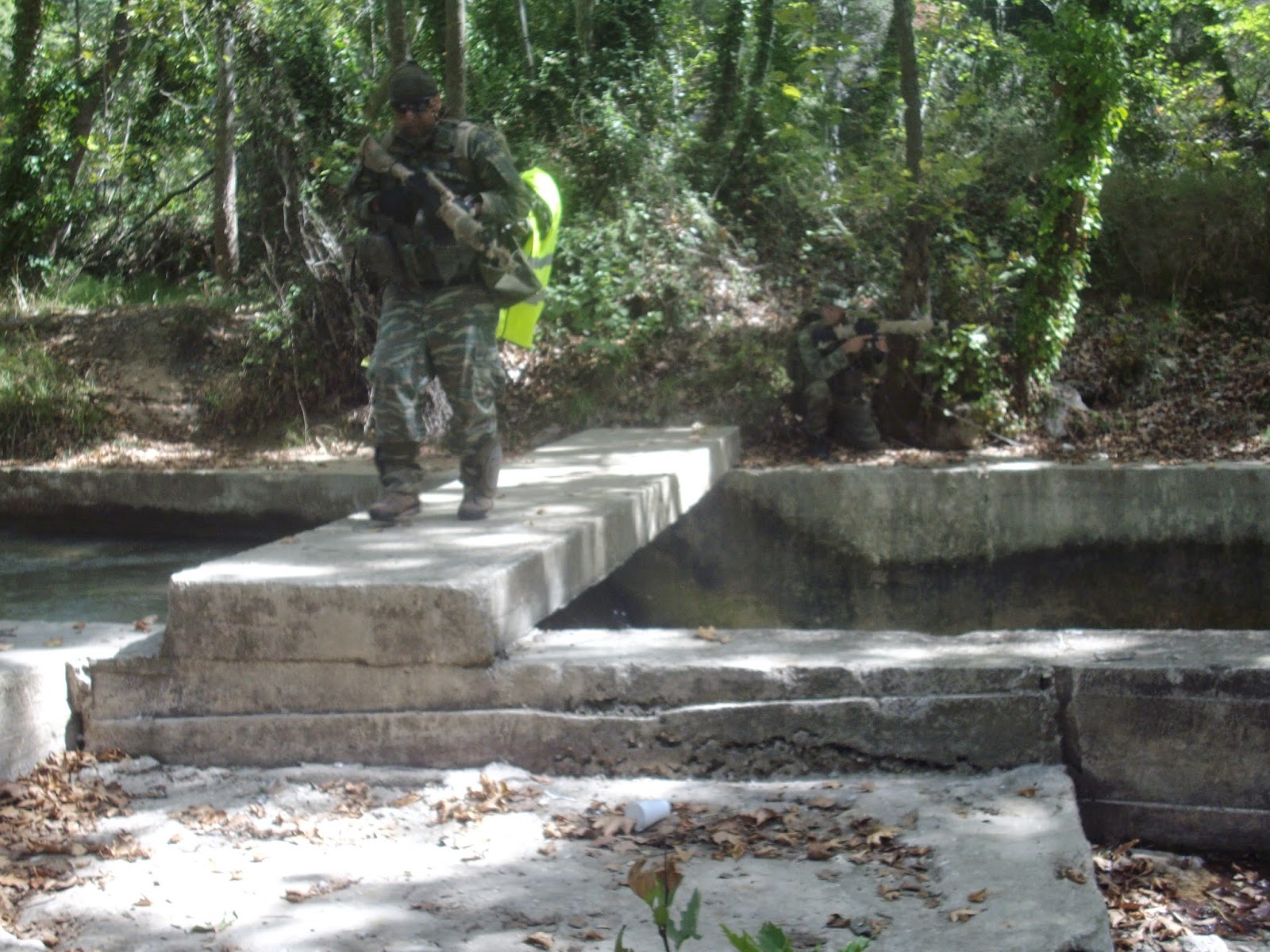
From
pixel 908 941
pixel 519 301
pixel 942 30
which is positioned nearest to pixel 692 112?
pixel 942 30

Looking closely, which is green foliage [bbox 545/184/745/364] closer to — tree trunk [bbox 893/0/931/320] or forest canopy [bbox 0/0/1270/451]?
forest canopy [bbox 0/0/1270/451]

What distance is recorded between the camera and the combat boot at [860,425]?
9156 mm

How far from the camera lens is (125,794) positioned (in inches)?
145

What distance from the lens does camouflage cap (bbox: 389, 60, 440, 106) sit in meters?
4.88

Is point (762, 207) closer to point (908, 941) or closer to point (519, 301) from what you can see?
point (519, 301)

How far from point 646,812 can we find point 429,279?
2.53m

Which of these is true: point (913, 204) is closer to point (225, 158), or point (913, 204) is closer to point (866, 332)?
point (866, 332)

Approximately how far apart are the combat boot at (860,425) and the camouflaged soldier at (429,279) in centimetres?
450

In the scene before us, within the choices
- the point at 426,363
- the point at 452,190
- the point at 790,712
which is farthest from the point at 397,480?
the point at 790,712

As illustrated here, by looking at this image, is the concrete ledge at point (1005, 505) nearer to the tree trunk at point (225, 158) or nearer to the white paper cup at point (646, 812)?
the white paper cup at point (646, 812)

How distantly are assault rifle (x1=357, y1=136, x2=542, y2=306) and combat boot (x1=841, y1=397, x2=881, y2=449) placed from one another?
4.50 metres

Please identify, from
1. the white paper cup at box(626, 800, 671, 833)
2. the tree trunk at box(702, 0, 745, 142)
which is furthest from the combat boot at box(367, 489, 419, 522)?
the tree trunk at box(702, 0, 745, 142)

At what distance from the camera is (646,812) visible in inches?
132

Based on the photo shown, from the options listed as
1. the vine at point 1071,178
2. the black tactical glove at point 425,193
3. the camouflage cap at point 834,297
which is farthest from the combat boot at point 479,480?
the vine at point 1071,178
